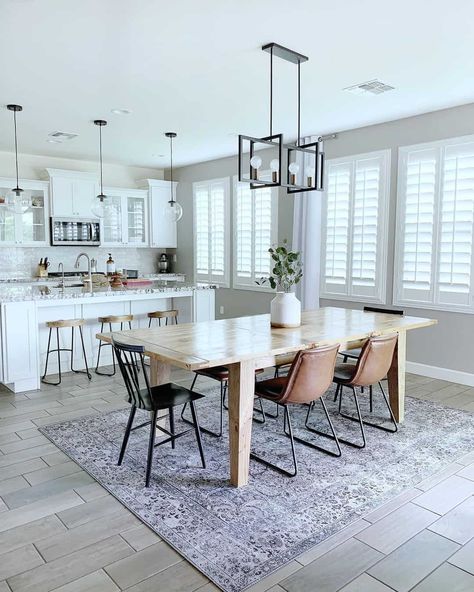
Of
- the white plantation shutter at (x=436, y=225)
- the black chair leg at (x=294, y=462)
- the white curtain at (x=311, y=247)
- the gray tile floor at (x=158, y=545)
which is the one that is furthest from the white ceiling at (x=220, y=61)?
the gray tile floor at (x=158, y=545)

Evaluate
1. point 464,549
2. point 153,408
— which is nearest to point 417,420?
point 464,549

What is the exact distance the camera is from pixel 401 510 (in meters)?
2.67

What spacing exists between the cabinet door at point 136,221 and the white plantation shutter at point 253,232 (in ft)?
5.92

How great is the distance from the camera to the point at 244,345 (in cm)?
306

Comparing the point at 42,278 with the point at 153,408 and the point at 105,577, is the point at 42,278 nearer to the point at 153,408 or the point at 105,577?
Result: the point at 153,408

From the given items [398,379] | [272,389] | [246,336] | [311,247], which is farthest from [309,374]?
[311,247]

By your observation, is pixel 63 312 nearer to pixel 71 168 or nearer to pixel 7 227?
pixel 7 227

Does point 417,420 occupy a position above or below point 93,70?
below

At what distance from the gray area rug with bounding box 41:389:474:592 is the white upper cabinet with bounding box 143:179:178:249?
4818mm

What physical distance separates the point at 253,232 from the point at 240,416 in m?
4.68

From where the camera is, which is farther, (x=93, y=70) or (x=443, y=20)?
(x=93, y=70)

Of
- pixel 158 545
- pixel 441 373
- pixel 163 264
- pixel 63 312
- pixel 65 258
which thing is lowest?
pixel 158 545

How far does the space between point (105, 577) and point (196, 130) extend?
4.91 meters

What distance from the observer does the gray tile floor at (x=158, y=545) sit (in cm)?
208
